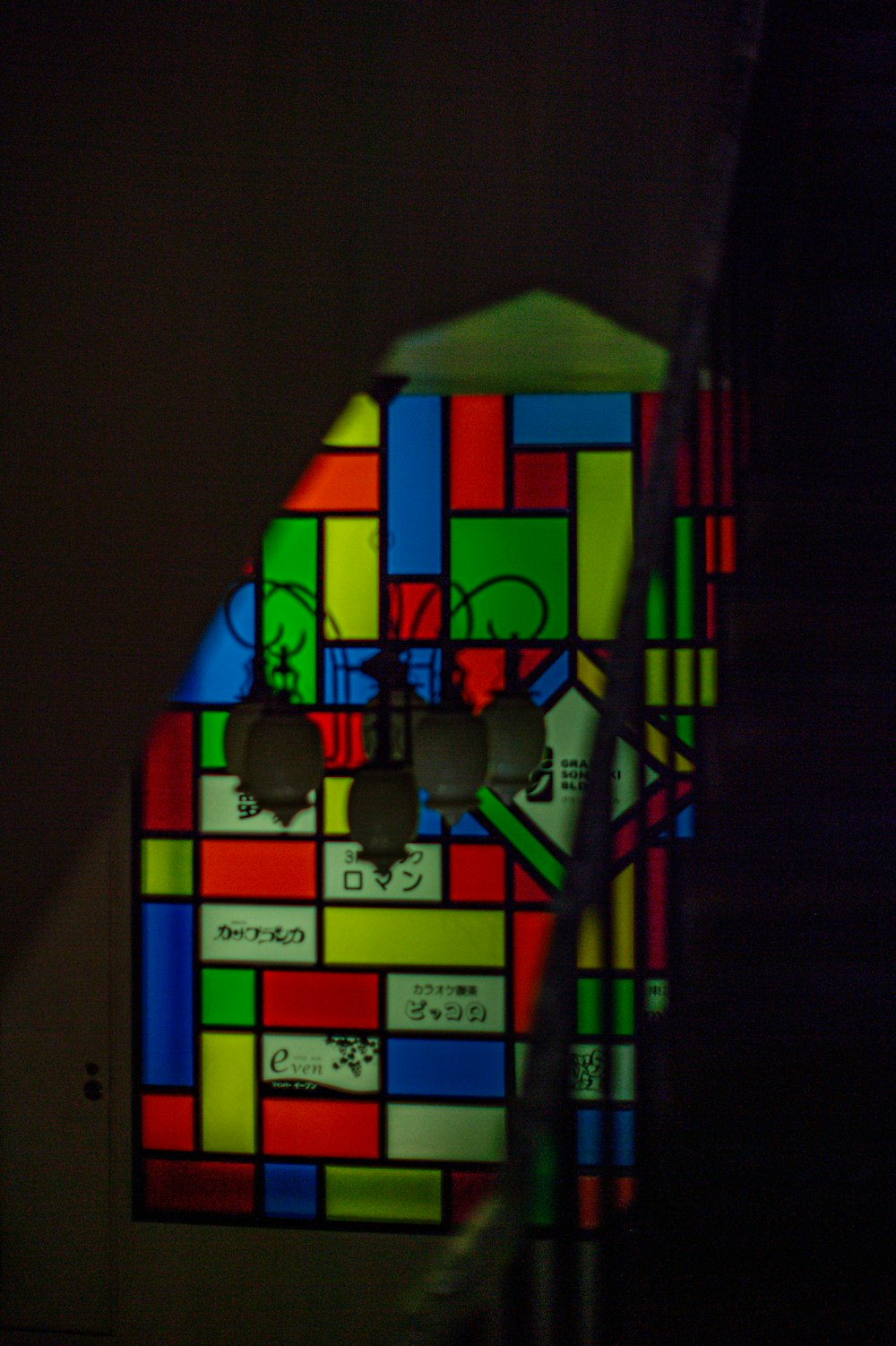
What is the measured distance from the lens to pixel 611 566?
4.24 meters

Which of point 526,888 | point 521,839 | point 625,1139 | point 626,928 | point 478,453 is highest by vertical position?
point 478,453

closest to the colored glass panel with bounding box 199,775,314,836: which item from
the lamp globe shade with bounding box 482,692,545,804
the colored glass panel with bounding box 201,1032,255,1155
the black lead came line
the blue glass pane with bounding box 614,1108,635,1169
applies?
the colored glass panel with bounding box 201,1032,255,1155

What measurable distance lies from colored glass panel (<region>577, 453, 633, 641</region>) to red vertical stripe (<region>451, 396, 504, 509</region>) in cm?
29

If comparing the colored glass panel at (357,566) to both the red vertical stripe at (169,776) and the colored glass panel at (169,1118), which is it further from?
the colored glass panel at (169,1118)

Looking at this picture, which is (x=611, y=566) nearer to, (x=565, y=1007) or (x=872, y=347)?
(x=872, y=347)

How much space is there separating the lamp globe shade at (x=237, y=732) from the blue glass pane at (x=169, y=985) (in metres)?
1.72

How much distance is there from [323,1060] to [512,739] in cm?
209

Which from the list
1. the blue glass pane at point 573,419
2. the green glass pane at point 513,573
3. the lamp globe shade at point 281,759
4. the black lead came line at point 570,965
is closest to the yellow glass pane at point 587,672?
the green glass pane at point 513,573

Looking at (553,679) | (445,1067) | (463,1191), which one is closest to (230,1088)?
(445,1067)

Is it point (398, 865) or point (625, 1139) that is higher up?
point (398, 865)

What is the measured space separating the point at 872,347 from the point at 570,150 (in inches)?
72.9

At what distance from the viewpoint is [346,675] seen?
14.1ft

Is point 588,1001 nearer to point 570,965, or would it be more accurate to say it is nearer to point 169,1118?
point 169,1118

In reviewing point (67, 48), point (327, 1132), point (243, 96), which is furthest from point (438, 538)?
point (327, 1132)
